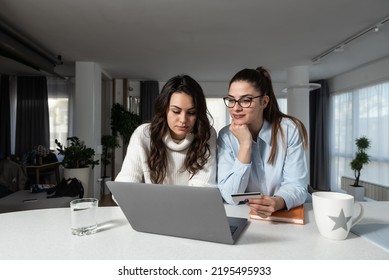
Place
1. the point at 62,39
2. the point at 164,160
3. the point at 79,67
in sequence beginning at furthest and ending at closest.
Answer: the point at 79,67 → the point at 62,39 → the point at 164,160

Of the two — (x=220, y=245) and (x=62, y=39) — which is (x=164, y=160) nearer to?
(x=220, y=245)

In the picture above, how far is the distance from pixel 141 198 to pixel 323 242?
20.0 inches

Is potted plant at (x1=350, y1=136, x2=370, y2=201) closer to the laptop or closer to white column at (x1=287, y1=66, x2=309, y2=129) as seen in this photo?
white column at (x1=287, y1=66, x2=309, y2=129)

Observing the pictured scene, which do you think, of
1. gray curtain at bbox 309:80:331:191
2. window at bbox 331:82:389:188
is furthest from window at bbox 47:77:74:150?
window at bbox 331:82:389:188

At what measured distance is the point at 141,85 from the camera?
22.0ft

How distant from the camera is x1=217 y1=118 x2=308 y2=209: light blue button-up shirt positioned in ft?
3.68

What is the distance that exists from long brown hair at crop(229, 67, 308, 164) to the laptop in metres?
0.57

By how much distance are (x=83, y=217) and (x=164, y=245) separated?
11.1 inches

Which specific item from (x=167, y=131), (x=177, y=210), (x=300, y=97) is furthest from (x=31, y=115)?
(x=177, y=210)

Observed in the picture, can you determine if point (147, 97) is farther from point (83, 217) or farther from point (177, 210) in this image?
point (177, 210)

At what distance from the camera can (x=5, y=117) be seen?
6.07 meters

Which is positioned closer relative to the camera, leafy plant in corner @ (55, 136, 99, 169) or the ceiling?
the ceiling

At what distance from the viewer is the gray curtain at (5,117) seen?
6051 mm
